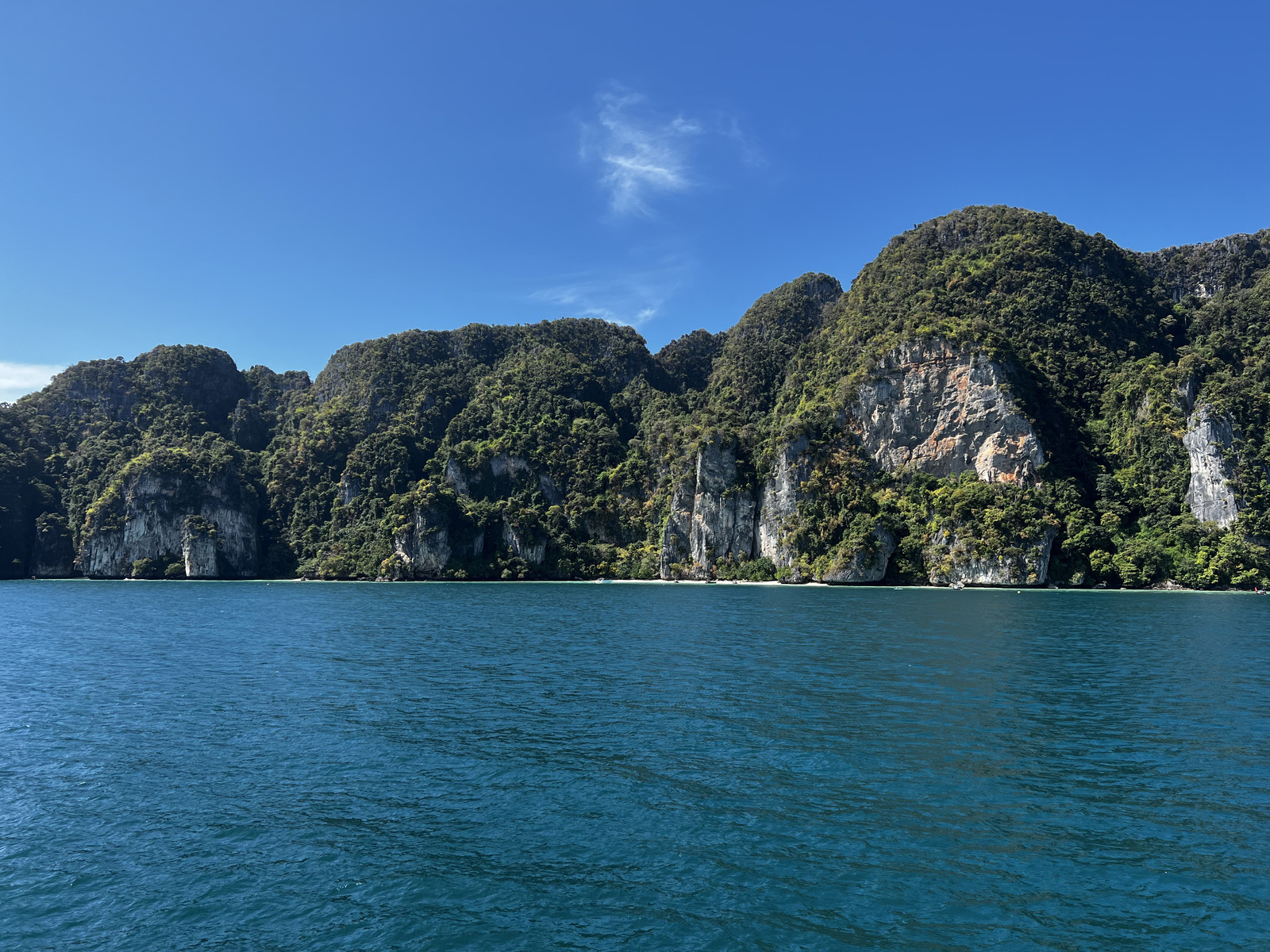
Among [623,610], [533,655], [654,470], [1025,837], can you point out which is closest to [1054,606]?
[623,610]

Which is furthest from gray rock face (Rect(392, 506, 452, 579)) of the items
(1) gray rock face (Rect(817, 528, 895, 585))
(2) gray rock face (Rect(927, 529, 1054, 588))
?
(2) gray rock face (Rect(927, 529, 1054, 588))

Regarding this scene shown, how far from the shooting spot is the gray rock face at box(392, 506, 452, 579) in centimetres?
15188

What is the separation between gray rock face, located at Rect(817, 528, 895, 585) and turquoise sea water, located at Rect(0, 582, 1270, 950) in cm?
7898

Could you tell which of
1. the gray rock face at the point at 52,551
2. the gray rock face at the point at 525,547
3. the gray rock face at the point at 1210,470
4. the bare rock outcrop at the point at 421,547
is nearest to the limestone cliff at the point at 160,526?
the gray rock face at the point at 52,551

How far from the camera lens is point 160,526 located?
166375mm

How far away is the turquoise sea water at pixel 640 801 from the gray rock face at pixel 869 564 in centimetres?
7898

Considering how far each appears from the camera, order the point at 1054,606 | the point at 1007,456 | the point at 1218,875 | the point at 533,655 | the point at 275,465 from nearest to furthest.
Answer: the point at 1218,875 → the point at 533,655 → the point at 1054,606 → the point at 1007,456 → the point at 275,465

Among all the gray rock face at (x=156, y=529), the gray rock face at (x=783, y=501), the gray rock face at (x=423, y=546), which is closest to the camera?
the gray rock face at (x=783, y=501)

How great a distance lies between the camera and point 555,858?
14.8m

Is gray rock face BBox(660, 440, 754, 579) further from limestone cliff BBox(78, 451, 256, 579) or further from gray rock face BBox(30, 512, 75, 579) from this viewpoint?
gray rock face BBox(30, 512, 75, 579)

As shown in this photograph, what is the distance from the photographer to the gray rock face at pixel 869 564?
4697 inches

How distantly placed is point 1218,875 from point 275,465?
210 m

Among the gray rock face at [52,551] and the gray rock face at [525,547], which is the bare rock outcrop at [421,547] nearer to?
the gray rock face at [525,547]

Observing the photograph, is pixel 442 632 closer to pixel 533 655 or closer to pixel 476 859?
pixel 533 655
